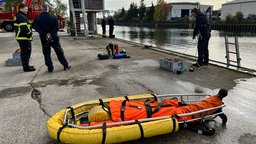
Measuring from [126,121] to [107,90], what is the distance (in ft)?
7.62

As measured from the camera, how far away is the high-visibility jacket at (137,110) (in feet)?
10.3

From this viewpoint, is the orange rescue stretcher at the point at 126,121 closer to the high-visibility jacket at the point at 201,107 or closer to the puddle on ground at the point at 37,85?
the high-visibility jacket at the point at 201,107

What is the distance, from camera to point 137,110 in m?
3.22

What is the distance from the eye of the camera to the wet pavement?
3.32m

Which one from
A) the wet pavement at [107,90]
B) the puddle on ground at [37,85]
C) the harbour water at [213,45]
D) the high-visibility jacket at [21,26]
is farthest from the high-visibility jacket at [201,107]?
the harbour water at [213,45]

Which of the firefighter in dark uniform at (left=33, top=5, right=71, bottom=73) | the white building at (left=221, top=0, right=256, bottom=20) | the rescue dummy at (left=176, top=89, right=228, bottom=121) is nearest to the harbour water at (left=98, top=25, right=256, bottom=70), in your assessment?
the rescue dummy at (left=176, top=89, right=228, bottom=121)

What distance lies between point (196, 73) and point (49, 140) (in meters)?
5.18

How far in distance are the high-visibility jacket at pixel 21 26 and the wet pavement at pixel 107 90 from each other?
3.97 feet

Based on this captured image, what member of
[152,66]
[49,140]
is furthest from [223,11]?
[49,140]

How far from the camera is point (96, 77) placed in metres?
6.45

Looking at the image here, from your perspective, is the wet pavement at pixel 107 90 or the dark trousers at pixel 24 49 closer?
the wet pavement at pixel 107 90

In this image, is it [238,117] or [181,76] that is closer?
[238,117]

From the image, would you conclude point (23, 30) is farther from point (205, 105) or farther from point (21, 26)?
point (205, 105)

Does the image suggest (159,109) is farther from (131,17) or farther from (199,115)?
(131,17)
